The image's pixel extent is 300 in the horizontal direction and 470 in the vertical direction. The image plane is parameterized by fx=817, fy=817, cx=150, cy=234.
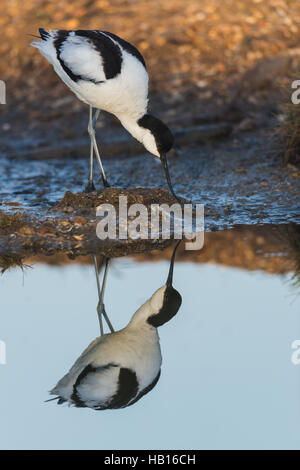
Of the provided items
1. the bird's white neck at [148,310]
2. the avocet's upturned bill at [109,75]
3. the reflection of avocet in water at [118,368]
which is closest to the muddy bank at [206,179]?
the avocet's upturned bill at [109,75]

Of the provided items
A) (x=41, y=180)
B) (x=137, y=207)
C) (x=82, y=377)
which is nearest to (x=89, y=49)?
(x=137, y=207)

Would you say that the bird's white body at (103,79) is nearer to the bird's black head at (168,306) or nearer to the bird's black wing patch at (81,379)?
the bird's black head at (168,306)

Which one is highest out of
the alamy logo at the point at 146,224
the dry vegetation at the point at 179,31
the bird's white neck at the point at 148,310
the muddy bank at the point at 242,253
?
the dry vegetation at the point at 179,31

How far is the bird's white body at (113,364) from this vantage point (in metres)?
3.79

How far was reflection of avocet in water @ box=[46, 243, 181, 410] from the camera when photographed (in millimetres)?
3762

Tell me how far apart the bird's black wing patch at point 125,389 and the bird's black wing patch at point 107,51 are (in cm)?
242

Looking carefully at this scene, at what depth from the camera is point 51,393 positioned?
3662mm

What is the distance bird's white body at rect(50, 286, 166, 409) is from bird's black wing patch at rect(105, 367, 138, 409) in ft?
0.03

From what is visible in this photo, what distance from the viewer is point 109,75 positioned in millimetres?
5648

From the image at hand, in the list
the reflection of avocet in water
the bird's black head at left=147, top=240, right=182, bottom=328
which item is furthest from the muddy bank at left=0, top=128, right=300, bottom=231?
the reflection of avocet in water

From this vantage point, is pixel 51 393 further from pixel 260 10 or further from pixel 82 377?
pixel 260 10

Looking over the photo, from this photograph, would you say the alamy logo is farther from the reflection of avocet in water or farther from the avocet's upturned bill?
the reflection of avocet in water

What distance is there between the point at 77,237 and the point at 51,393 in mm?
1994

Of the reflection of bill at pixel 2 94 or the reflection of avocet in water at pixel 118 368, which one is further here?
the reflection of bill at pixel 2 94
